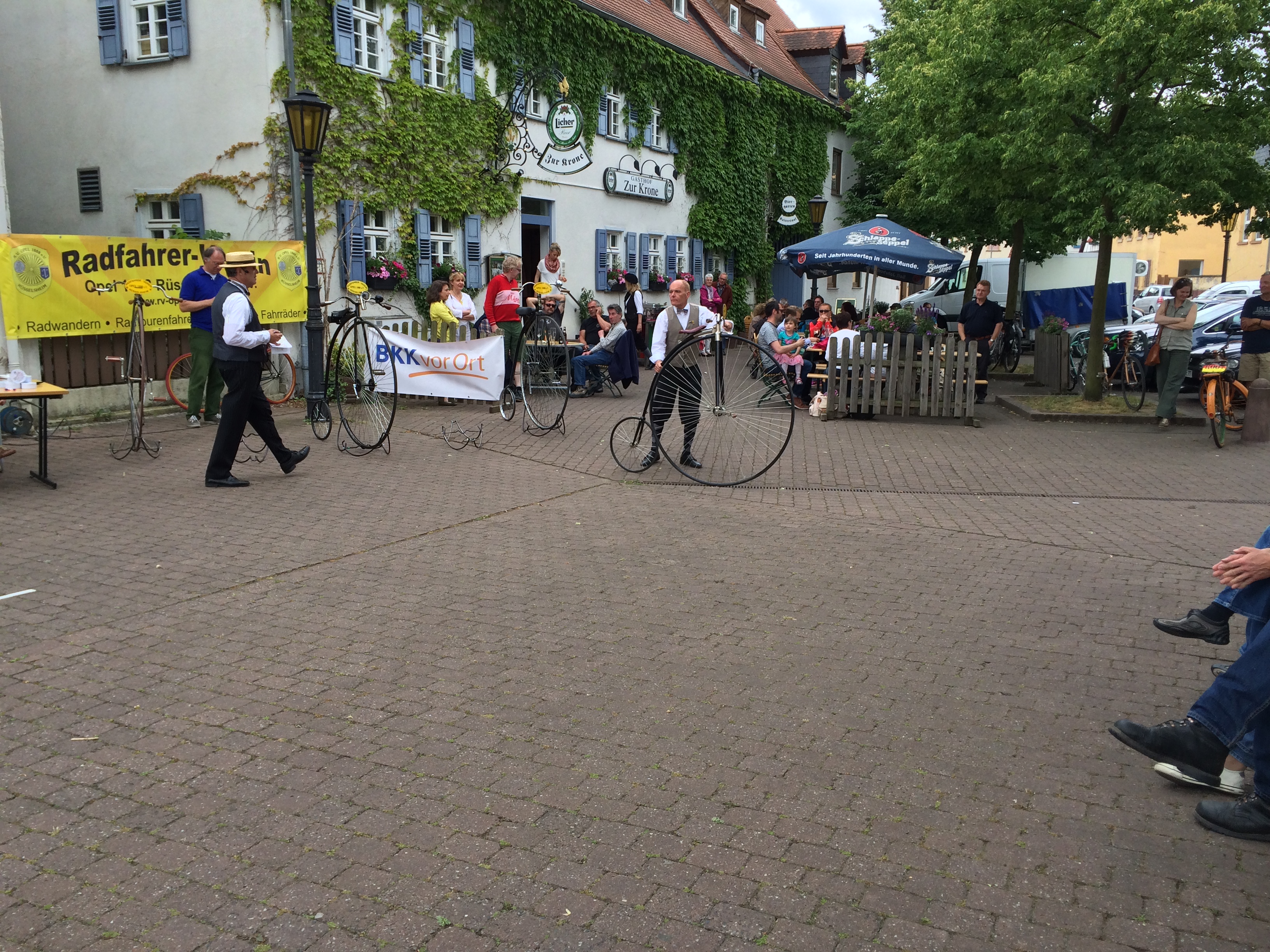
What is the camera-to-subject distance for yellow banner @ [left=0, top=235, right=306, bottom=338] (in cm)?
1148

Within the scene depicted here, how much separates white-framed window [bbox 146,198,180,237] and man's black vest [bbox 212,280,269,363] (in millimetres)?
8870

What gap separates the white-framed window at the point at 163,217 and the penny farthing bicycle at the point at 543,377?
7.39m

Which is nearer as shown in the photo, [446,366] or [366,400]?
[366,400]

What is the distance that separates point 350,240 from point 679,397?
8.96 meters

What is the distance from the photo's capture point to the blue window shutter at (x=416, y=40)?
17.8 m

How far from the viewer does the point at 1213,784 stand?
397 centimetres

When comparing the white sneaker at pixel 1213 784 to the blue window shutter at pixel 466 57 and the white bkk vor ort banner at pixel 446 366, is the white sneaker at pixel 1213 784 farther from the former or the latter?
the blue window shutter at pixel 466 57

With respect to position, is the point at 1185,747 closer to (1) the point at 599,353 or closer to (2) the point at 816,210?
(1) the point at 599,353

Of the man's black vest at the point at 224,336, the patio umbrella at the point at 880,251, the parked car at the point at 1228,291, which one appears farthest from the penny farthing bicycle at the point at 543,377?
the parked car at the point at 1228,291

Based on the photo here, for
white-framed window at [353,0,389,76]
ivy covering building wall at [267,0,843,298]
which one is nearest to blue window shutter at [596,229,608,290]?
ivy covering building wall at [267,0,843,298]

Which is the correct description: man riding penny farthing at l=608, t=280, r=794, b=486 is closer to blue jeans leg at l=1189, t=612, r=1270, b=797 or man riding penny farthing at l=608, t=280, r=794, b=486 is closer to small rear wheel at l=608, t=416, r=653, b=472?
small rear wheel at l=608, t=416, r=653, b=472

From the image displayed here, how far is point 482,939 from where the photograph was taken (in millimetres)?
3059

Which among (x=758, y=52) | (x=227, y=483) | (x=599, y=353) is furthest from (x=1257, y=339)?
(x=758, y=52)

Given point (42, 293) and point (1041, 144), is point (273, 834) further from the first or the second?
point (1041, 144)
